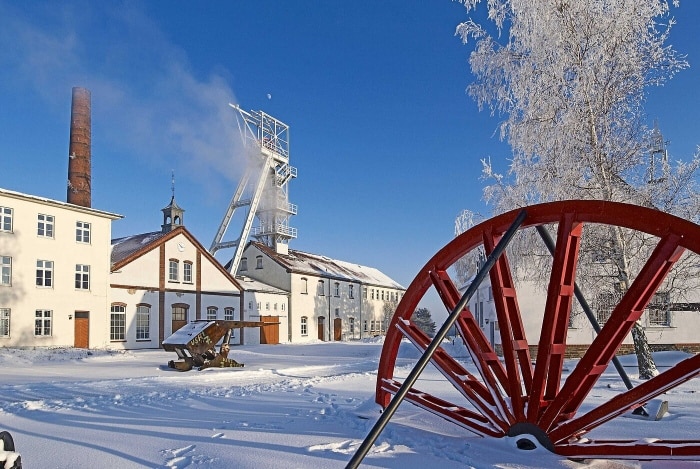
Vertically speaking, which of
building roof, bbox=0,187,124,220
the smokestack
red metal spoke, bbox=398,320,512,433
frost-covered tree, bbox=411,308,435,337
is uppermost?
the smokestack

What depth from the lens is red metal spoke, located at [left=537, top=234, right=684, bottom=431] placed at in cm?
483

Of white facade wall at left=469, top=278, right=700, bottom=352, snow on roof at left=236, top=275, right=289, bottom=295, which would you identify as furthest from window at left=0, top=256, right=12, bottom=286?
white facade wall at left=469, top=278, right=700, bottom=352

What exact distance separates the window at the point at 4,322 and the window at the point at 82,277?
3.12m

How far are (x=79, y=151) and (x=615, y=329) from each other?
1166 inches

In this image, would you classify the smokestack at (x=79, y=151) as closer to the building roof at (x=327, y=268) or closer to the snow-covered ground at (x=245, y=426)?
the building roof at (x=327, y=268)

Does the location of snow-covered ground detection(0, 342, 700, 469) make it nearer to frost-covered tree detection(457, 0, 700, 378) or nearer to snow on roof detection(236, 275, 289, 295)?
frost-covered tree detection(457, 0, 700, 378)

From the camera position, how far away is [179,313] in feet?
95.1

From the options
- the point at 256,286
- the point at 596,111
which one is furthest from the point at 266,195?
the point at 596,111

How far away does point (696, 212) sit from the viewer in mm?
11477

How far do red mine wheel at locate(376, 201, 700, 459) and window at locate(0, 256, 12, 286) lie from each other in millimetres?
21485

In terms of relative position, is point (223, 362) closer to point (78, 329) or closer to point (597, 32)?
point (78, 329)

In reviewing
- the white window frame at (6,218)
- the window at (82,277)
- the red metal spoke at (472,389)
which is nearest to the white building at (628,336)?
the red metal spoke at (472,389)

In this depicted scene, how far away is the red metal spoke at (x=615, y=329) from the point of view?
Answer: 4832 millimetres

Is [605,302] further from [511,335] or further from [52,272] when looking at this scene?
[52,272]
